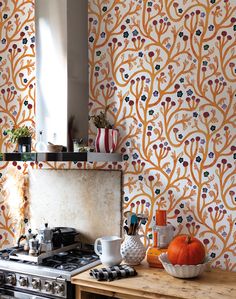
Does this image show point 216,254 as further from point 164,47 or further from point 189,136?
point 164,47

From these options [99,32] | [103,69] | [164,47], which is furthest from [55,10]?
[164,47]

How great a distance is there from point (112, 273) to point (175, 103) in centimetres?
107

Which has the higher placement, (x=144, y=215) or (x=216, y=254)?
(x=144, y=215)

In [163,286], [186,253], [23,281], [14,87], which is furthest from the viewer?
[14,87]

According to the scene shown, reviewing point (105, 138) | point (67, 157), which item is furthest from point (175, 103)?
point (67, 157)

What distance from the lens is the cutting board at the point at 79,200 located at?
2.72 m

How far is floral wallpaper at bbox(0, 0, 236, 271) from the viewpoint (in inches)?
94.4

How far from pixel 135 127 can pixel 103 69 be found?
0.46m

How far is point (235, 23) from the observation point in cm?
236

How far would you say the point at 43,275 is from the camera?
229 cm

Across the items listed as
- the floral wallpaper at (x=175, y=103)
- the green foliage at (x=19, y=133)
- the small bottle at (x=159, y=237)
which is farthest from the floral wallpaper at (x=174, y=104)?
Answer: the green foliage at (x=19, y=133)

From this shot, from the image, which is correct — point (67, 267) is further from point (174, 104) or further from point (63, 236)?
point (174, 104)

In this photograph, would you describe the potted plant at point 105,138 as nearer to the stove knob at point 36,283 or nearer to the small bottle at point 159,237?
the small bottle at point 159,237

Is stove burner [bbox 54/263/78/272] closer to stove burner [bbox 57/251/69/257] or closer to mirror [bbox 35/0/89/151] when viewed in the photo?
stove burner [bbox 57/251/69/257]
